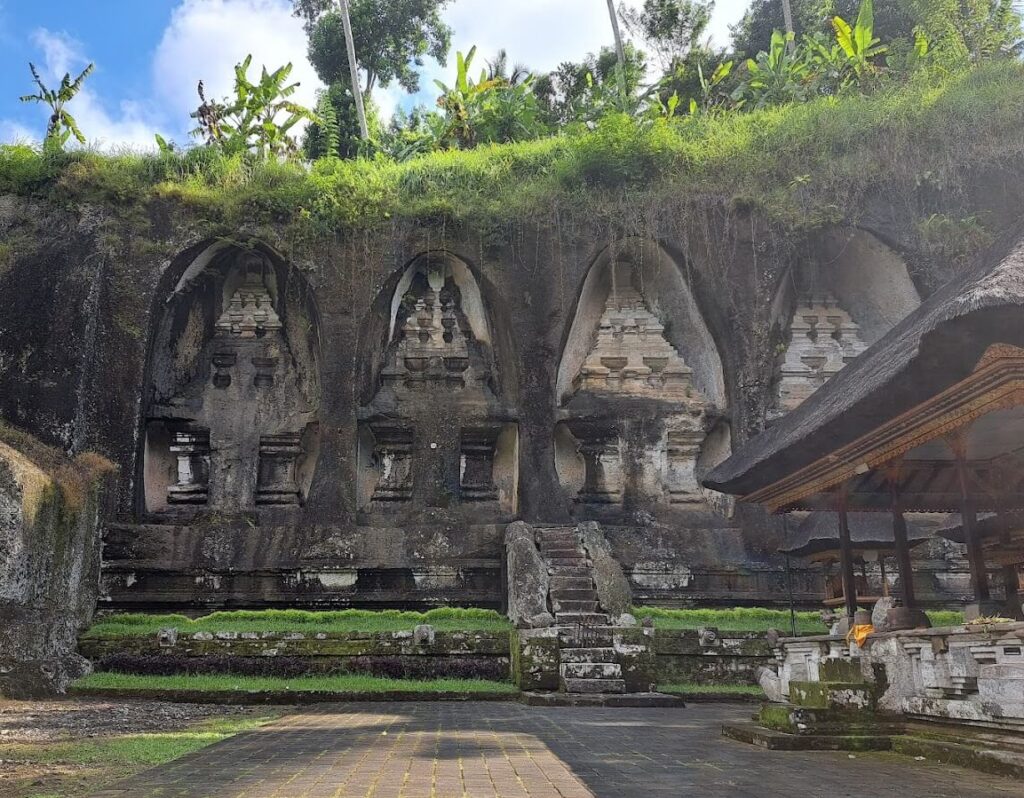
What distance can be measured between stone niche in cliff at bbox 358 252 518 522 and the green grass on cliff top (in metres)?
1.50

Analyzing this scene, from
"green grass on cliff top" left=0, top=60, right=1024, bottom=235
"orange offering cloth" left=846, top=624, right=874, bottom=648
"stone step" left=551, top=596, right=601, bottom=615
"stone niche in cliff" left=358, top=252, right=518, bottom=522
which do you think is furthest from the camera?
"green grass on cliff top" left=0, top=60, right=1024, bottom=235

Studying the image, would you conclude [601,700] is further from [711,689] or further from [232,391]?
[232,391]

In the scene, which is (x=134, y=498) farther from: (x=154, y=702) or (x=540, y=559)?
(x=540, y=559)

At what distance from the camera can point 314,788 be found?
413cm

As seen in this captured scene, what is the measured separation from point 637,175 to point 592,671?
380 inches

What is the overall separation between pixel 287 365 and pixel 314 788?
1281 cm

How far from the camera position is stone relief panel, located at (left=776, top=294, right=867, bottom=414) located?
52.1 feet

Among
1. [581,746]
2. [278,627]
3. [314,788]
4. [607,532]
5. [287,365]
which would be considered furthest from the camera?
[287,365]

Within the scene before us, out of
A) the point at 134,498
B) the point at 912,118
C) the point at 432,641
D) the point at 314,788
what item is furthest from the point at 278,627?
the point at 912,118

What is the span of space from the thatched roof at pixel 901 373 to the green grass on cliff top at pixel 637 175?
828 centimetres

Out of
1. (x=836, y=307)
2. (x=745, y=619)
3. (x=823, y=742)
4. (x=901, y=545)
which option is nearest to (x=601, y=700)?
(x=901, y=545)

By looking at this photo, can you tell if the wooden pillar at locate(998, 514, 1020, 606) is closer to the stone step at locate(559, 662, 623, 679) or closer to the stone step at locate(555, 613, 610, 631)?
the stone step at locate(559, 662, 623, 679)

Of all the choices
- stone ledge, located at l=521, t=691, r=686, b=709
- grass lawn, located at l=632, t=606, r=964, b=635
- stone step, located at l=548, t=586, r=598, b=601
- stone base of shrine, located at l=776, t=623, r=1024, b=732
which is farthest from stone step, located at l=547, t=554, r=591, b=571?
stone base of shrine, located at l=776, t=623, r=1024, b=732

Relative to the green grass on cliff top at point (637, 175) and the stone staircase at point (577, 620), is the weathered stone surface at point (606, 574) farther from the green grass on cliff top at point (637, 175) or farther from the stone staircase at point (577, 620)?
the green grass on cliff top at point (637, 175)
